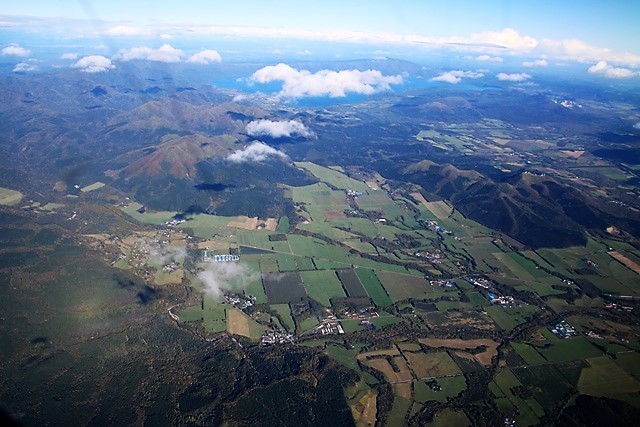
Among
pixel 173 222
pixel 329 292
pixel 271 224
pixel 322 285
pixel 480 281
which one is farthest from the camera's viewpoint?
pixel 271 224

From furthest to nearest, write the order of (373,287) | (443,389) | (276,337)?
(373,287), (276,337), (443,389)

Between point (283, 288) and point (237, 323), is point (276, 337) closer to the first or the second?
point (237, 323)

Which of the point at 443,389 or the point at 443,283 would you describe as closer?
the point at 443,389

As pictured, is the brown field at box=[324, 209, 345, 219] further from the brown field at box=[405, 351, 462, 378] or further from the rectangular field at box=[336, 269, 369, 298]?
the brown field at box=[405, 351, 462, 378]

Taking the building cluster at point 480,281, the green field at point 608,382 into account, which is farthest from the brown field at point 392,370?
the building cluster at point 480,281

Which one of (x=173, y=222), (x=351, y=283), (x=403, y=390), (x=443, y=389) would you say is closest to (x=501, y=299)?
(x=351, y=283)

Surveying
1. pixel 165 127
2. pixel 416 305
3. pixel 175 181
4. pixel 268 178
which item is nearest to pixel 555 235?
pixel 416 305

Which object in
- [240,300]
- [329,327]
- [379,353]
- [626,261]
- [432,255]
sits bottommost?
[432,255]
